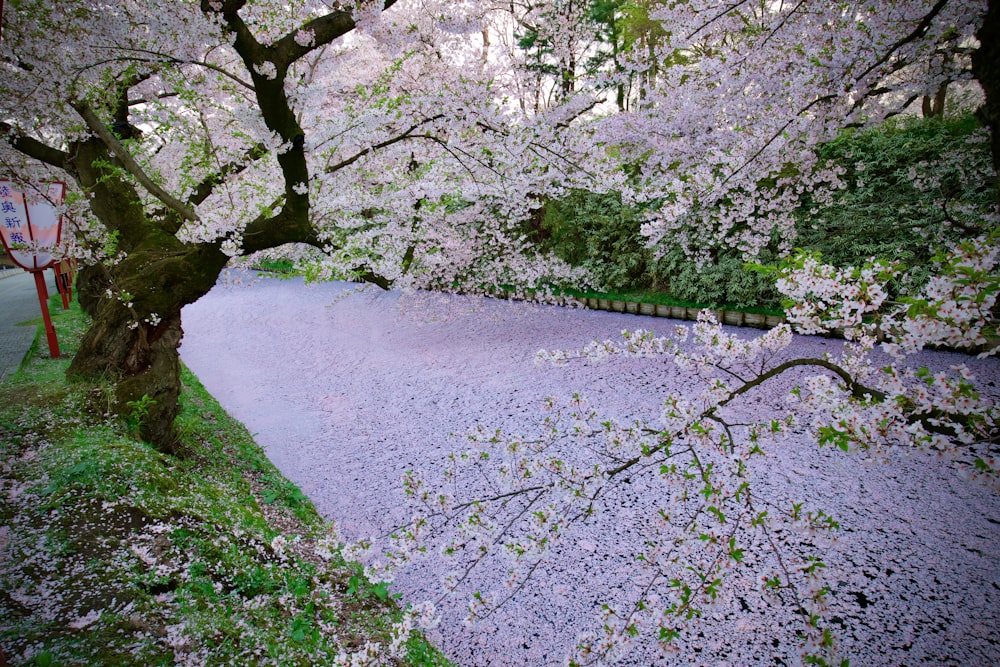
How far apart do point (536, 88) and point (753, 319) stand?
6.20m

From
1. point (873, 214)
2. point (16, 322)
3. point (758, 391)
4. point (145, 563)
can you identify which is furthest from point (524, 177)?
point (16, 322)

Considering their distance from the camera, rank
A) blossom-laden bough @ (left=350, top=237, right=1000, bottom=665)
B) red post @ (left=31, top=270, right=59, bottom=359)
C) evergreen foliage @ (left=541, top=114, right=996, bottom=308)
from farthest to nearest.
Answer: evergreen foliage @ (left=541, top=114, right=996, bottom=308)
red post @ (left=31, top=270, right=59, bottom=359)
blossom-laden bough @ (left=350, top=237, right=1000, bottom=665)

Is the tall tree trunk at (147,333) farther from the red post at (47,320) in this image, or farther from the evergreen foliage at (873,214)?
the evergreen foliage at (873,214)

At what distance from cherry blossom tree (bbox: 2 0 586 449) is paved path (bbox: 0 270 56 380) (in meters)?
0.99

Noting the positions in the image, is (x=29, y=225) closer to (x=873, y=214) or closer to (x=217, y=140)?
(x=217, y=140)

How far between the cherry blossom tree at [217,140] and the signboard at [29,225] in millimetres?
412

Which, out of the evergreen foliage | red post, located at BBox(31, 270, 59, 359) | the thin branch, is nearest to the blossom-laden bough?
the thin branch

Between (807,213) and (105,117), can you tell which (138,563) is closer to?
(105,117)

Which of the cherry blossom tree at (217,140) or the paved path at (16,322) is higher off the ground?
the cherry blossom tree at (217,140)

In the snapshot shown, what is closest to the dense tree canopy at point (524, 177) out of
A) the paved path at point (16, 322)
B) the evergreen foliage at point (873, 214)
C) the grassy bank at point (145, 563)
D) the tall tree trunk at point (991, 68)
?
the tall tree trunk at point (991, 68)

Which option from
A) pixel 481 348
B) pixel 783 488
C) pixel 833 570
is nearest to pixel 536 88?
pixel 481 348

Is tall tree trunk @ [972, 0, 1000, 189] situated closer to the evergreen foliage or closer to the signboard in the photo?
the evergreen foliage

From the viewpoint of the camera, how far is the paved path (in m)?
5.93

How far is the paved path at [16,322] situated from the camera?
593 centimetres
